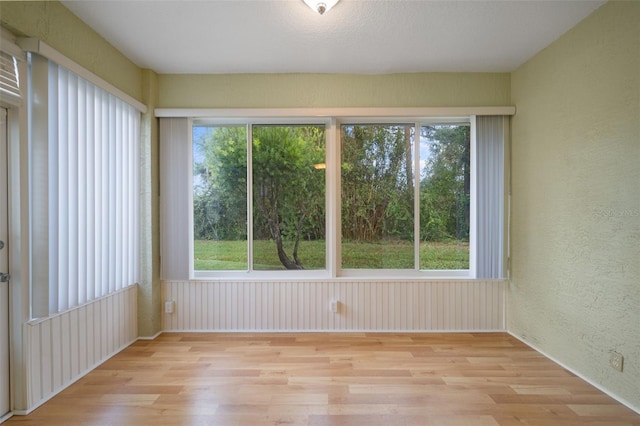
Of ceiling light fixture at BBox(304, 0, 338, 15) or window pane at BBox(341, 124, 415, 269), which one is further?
window pane at BBox(341, 124, 415, 269)

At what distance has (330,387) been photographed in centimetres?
226

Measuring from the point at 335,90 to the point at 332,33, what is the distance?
0.75 m

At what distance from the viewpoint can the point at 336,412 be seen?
1986mm

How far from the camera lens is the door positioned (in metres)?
1.89

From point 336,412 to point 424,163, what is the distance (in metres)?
2.53

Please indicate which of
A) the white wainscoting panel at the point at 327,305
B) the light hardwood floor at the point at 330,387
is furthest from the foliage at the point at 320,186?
the light hardwood floor at the point at 330,387

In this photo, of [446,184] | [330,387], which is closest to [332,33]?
[446,184]

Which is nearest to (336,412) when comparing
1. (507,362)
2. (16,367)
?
(507,362)

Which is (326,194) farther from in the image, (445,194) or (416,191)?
(445,194)

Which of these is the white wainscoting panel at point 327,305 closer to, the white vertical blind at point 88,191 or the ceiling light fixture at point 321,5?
Answer: the white vertical blind at point 88,191

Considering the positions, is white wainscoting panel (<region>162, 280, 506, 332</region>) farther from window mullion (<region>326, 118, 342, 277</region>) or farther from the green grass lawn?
window mullion (<region>326, 118, 342, 277</region>)

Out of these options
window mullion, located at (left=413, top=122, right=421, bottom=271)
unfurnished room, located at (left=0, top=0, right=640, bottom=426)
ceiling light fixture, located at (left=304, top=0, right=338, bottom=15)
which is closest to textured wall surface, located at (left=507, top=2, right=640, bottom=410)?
unfurnished room, located at (left=0, top=0, right=640, bottom=426)

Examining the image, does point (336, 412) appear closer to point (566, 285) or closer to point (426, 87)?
point (566, 285)

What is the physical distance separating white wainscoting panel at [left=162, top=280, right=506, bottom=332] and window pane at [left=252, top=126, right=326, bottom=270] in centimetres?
38
